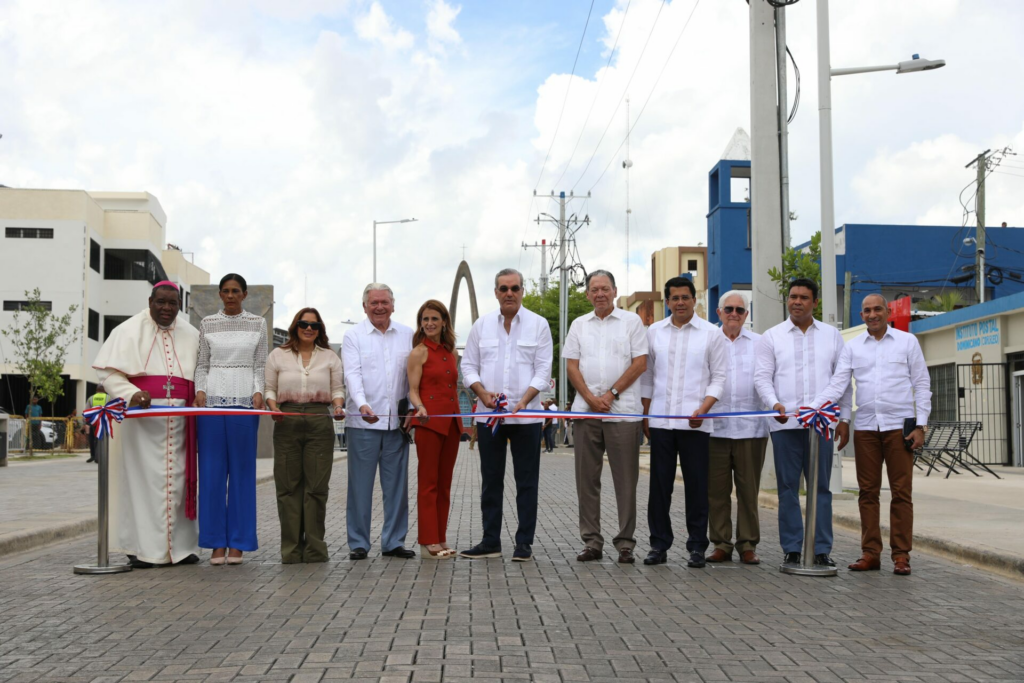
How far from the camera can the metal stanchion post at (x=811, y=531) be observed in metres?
7.91

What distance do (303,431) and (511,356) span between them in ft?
5.68

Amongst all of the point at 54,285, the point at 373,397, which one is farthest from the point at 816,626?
the point at 54,285

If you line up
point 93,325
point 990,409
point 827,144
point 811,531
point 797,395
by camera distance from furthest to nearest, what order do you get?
point 93,325
point 990,409
point 827,144
point 797,395
point 811,531

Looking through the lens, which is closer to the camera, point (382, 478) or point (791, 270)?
point (382, 478)

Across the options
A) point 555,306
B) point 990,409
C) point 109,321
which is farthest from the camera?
point 555,306

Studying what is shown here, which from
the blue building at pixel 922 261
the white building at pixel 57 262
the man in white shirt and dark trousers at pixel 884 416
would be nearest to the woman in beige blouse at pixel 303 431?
the man in white shirt and dark trousers at pixel 884 416

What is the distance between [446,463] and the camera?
350 inches

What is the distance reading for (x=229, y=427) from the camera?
860cm

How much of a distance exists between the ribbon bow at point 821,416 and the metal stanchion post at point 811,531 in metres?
0.06

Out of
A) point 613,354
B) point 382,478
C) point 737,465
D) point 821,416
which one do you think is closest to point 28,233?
point 382,478

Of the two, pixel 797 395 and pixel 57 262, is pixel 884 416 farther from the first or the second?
pixel 57 262

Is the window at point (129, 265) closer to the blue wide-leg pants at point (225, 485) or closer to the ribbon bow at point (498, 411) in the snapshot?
the blue wide-leg pants at point (225, 485)

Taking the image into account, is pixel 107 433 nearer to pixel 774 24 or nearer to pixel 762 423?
pixel 762 423

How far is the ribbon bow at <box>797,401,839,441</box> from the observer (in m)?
8.12
